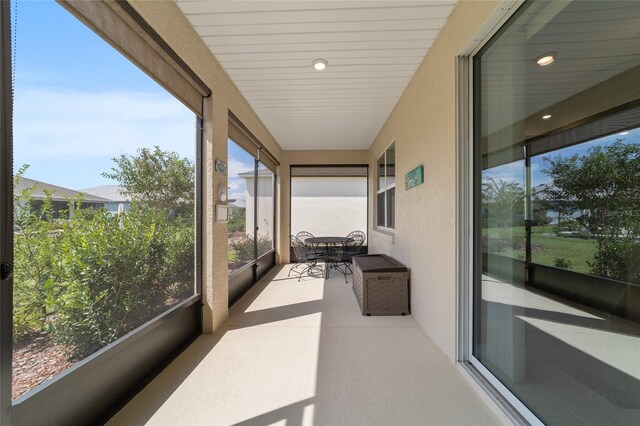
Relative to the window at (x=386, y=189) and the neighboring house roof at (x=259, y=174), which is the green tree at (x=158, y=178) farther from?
the window at (x=386, y=189)

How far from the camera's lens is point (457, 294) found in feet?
6.35

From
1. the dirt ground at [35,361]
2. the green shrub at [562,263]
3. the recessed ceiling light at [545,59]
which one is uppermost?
the recessed ceiling light at [545,59]

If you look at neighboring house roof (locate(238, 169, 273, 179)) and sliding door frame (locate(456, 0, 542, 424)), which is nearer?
sliding door frame (locate(456, 0, 542, 424))

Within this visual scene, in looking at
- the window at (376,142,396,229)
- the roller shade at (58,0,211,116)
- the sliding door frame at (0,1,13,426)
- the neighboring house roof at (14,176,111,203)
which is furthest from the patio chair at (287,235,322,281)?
the sliding door frame at (0,1,13,426)

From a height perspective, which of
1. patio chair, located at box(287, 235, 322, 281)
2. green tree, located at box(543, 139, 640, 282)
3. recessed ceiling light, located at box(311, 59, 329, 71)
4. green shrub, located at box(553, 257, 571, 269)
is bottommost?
patio chair, located at box(287, 235, 322, 281)

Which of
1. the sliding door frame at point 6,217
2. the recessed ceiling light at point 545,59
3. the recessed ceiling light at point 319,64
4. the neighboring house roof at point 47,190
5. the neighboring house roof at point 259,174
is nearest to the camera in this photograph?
the sliding door frame at point 6,217

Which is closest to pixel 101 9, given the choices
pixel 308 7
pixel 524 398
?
pixel 308 7

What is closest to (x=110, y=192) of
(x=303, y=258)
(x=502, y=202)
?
(x=502, y=202)

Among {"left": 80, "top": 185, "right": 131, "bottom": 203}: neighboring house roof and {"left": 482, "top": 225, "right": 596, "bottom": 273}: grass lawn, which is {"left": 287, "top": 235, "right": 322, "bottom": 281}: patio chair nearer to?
{"left": 80, "top": 185, "right": 131, "bottom": 203}: neighboring house roof

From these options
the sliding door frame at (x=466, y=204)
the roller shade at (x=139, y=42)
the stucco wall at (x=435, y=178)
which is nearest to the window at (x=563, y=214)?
the sliding door frame at (x=466, y=204)

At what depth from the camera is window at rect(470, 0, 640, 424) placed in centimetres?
96

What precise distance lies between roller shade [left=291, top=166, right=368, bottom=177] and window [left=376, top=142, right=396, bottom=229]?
0.93 m

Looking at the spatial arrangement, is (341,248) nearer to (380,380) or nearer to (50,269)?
(380,380)

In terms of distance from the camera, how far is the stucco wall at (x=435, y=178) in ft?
6.46
